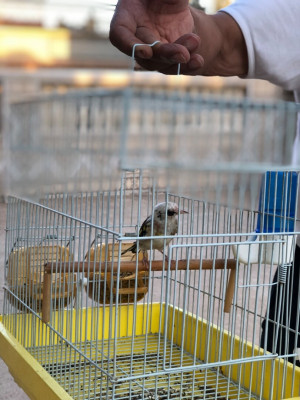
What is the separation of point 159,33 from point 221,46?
9.7 inches

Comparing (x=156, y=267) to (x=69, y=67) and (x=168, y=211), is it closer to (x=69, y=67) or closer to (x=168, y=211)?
(x=168, y=211)

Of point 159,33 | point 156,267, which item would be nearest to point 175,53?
point 159,33

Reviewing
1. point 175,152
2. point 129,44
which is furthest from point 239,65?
point 175,152

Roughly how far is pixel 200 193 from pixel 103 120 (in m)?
0.14

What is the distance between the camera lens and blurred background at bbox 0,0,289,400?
69 centimetres

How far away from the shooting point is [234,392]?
1.09 meters

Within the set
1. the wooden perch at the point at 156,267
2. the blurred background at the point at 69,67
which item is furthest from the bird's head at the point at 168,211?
the blurred background at the point at 69,67

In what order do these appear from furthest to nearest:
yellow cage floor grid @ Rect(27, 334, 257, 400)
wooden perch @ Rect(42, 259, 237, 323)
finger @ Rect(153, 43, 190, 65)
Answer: yellow cage floor grid @ Rect(27, 334, 257, 400) → wooden perch @ Rect(42, 259, 237, 323) → finger @ Rect(153, 43, 190, 65)

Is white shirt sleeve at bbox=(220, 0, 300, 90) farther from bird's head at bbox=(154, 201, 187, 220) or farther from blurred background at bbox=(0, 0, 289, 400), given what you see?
bird's head at bbox=(154, 201, 187, 220)

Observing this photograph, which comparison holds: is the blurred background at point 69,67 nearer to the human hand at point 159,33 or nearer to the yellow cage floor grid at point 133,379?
the human hand at point 159,33

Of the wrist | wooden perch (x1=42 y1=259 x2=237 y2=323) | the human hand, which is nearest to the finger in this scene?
the human hand

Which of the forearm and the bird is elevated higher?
the forearm

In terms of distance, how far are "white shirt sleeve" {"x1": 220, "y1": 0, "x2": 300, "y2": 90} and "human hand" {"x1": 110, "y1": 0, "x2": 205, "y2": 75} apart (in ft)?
0.60

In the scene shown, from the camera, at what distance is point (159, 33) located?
883 mm
